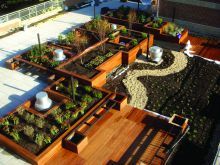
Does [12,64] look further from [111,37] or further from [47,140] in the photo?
[47,140]

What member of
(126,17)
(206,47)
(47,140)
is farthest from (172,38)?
(47,140)

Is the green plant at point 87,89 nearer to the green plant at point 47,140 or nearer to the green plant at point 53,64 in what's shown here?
the green plant at point 53,64

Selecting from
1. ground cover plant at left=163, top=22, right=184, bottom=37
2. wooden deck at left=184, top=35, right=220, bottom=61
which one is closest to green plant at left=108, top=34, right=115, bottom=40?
ground cover plant at left=163, top=22, right=184, bottom=37

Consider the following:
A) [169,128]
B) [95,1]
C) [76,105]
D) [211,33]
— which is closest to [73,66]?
[76,105]

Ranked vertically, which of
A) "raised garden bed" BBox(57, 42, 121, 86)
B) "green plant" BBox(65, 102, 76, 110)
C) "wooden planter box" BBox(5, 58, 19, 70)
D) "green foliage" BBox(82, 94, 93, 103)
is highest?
"raised garden bed" BBox(57, 42, 121, 86)

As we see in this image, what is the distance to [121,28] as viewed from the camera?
24.4 m

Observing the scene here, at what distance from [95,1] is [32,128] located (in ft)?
68.5

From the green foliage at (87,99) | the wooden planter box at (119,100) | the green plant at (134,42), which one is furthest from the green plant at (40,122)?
the green plant at (134,42)

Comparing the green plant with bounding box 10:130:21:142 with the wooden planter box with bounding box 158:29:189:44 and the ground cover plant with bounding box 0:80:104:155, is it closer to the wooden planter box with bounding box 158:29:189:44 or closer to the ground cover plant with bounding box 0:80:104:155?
the ground cover plant with bounding box 0:80:104:155

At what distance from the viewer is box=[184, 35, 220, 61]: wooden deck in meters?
22.2

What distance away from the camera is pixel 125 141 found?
1438 cm

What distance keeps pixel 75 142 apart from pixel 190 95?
768 cm

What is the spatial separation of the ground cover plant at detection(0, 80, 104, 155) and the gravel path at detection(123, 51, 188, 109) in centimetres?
215

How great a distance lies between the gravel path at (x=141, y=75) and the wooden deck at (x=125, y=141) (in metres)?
1.04
